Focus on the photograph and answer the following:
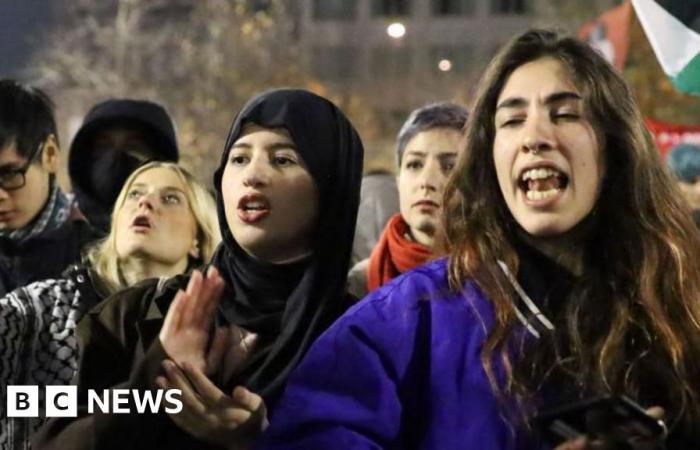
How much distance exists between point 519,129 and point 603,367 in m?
0.51

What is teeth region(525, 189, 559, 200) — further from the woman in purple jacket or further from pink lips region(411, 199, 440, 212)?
pink lips region(411, 199, 440, 212)

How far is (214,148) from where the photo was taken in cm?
4509

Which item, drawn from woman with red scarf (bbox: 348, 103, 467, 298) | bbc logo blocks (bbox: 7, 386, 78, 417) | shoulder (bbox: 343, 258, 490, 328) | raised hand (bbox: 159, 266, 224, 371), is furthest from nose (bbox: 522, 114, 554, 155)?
woman with red scarf (bbox: 348, 103, 467, 298)

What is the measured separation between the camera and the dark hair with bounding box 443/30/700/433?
136 inches

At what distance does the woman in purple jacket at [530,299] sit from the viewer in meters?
3.36

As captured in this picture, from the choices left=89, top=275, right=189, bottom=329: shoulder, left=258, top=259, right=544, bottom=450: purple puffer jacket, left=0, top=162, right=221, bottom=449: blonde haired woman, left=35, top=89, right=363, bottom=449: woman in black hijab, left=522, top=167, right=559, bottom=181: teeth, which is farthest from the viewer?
left=0, top=162, right=221, bottom=449: blonde haired woman

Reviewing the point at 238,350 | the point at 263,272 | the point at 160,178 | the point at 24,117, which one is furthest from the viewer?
the point at 24,117

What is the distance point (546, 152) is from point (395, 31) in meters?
68.9

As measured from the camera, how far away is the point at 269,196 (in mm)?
4117

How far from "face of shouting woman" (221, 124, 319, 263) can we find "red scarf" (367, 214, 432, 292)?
1.46 metres

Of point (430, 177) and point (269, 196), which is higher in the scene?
point (430, 177)

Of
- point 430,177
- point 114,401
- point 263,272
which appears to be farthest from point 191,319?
point 430,177

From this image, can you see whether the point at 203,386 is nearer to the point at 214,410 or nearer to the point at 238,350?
the point at 214,410

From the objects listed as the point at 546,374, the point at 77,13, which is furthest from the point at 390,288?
the point at 77,13
